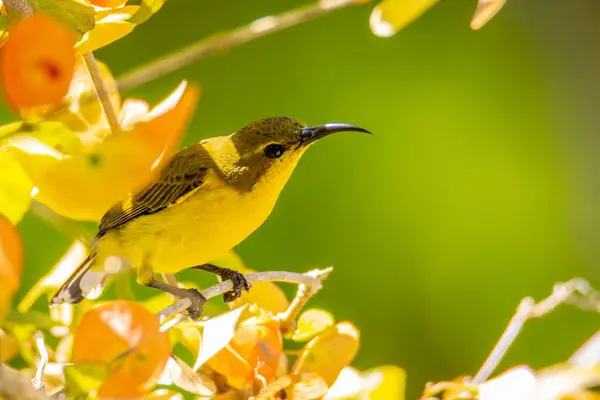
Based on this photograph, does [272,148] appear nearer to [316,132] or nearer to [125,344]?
[316,132]

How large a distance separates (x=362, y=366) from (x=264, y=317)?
1311mm

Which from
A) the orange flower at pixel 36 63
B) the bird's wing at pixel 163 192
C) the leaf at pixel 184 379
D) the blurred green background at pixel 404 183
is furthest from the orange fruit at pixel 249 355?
the blurred green background at pixel 404 183

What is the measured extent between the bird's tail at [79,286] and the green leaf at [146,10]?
0.25 metres

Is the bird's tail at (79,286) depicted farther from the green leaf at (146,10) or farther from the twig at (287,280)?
the green leaf at (146,10)

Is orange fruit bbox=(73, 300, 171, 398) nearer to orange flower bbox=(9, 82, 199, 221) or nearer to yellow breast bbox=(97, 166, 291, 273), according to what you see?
orange flower bbox=(9, 82, 199, 221)

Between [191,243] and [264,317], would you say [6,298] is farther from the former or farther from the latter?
[191,243]

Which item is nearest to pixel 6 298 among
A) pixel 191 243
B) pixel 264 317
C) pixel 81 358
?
pixel 81 358

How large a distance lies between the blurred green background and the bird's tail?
106 centimetres

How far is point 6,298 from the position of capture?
40 cm

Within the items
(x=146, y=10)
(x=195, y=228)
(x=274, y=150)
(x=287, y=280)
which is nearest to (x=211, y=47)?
(x=146, y=10)

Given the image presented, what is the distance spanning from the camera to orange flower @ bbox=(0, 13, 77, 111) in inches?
16.7

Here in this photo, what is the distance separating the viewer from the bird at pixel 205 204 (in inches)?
34.0

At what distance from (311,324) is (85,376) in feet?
0.80

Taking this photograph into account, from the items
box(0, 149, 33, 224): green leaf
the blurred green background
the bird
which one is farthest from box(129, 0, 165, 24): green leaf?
the blurred green background
